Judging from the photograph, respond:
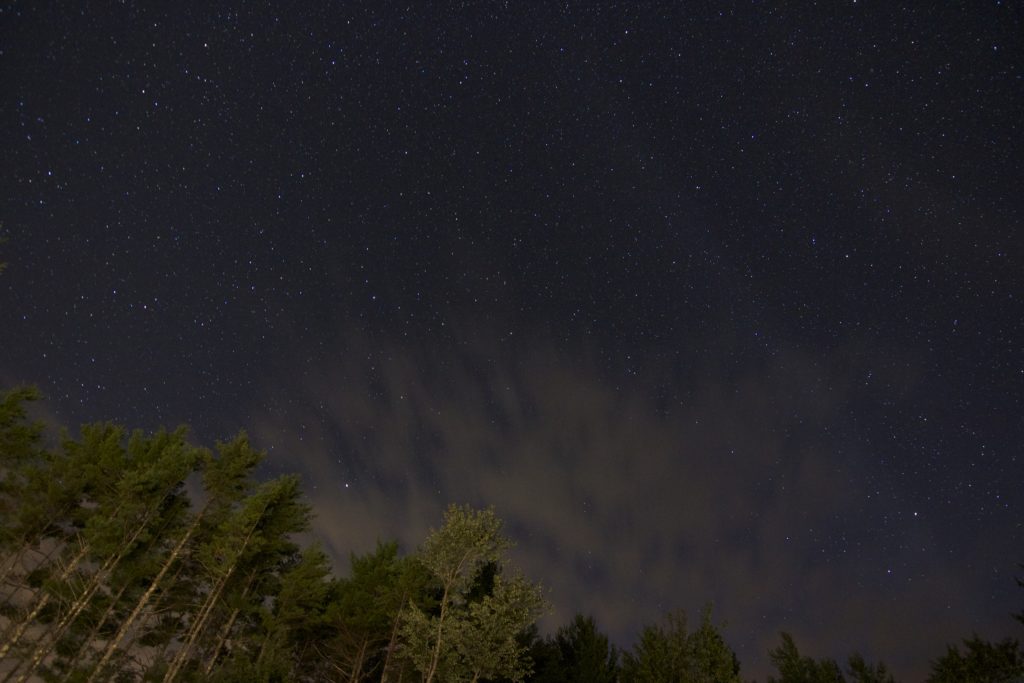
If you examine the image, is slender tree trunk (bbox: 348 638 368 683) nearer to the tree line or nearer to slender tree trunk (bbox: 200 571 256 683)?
the tree line

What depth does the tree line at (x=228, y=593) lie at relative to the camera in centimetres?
2767

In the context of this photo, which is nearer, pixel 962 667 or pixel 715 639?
pixel 715 639

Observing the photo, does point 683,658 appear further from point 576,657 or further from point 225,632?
point 225,632

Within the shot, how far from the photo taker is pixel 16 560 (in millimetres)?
28344

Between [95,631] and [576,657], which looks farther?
[576,657]

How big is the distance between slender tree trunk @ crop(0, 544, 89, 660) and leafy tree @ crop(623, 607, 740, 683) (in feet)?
116

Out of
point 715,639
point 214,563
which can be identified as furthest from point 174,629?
point 715,639

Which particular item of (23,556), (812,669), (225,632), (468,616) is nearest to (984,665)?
(812,669)

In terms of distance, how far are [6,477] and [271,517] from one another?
14.1 meters

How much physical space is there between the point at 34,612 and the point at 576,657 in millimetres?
32616

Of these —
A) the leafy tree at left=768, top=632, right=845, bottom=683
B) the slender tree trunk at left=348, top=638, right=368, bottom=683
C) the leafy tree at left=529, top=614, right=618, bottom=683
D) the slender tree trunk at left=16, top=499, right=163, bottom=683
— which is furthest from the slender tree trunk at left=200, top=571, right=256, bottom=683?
the leafy tree at left=768, top=632, right=845, bottom=683

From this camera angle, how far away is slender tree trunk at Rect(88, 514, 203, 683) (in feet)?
82.5

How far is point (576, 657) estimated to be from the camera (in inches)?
1473

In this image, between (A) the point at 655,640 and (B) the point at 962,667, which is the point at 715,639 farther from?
(B) the point at 962,667
